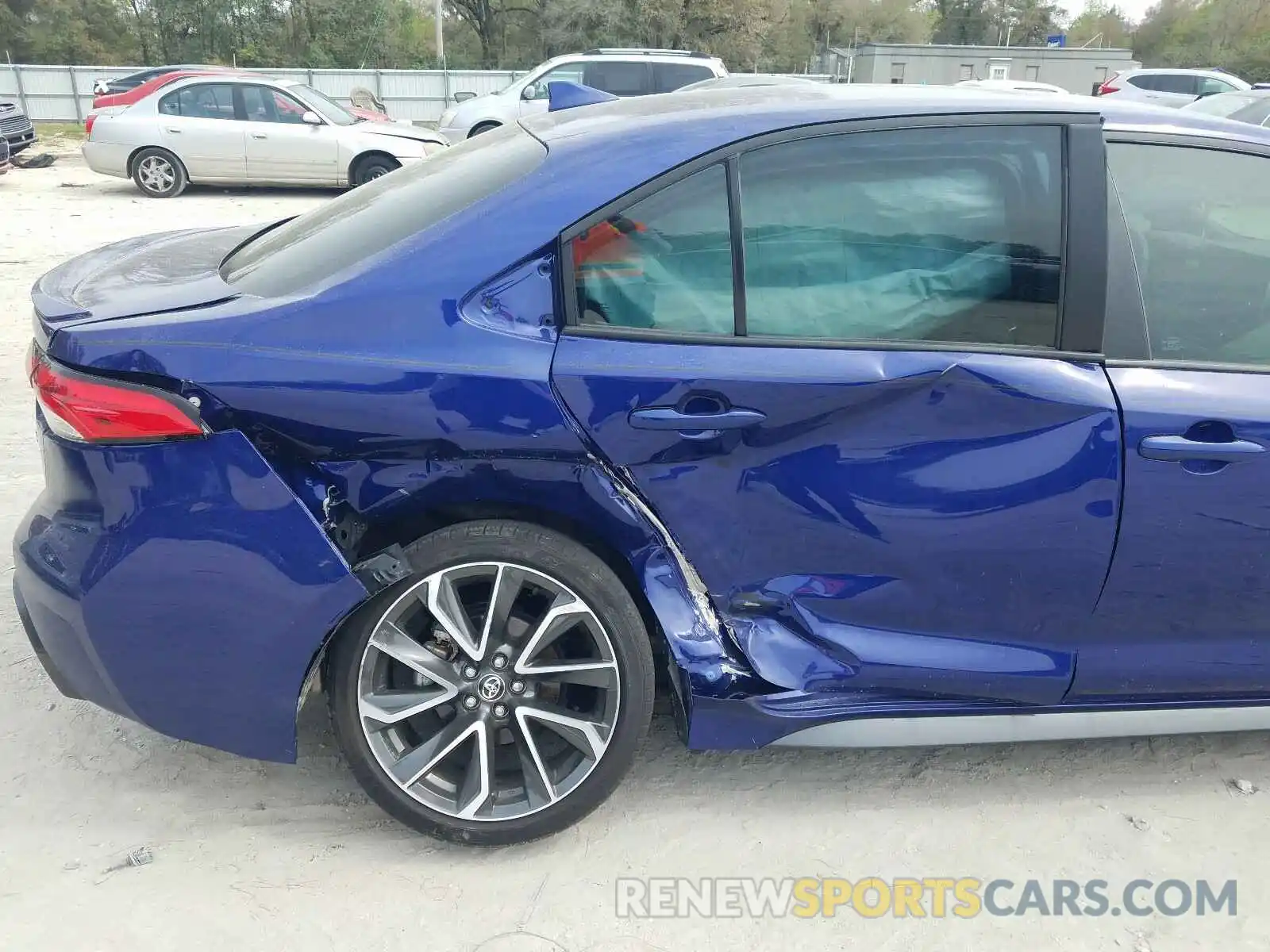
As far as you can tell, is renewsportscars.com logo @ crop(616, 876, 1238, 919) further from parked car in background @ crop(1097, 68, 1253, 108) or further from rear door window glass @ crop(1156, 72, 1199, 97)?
rear door window glass @ crop(1156, 72, 1199, 97)

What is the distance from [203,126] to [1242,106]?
13.5 m

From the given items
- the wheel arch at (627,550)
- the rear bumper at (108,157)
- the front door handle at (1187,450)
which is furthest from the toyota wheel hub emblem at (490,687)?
the rear bumper at (108,157)

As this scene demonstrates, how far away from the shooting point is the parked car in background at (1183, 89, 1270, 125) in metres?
12.7

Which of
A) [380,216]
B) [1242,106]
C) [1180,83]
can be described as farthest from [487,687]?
[1180,83]

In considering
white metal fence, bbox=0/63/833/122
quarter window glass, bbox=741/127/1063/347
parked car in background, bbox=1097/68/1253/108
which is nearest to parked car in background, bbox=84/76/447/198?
quarter window glass, bbox=741/127/1063/347

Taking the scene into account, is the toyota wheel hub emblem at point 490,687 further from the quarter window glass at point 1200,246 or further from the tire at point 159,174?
the tire at point 159,174

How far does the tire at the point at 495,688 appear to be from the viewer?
7.68 ft

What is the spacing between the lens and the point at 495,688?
2424 millimetres

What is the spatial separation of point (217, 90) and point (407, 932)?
13509 millimetres

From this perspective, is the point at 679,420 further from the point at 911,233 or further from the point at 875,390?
the point at 911,233

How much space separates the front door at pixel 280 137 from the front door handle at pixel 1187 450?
1286 centimetres

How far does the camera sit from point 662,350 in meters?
2.27

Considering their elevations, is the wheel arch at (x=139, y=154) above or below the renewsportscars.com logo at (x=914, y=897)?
above

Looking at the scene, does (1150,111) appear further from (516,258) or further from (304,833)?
(304,833)
